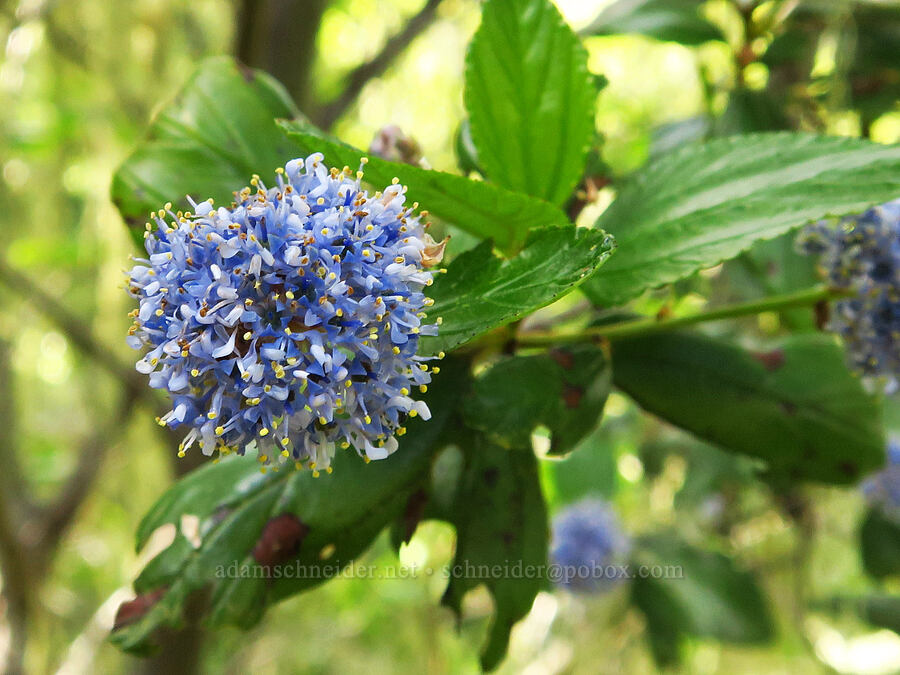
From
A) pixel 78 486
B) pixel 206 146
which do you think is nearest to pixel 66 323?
pixel 78 486

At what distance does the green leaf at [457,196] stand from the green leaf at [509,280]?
0.08 feet

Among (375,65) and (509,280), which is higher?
(509,280)

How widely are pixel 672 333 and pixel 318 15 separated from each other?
1.20 meters

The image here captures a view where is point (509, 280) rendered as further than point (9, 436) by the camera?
No

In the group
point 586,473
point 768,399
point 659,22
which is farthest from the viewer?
point 586,473

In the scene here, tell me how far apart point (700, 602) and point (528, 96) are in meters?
1.37

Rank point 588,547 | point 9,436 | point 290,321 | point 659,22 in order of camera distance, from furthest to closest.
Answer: point 9,436
point 588,547
point 659,22
point 290,321

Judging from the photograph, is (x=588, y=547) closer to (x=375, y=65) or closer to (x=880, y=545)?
(x=880, y=545)

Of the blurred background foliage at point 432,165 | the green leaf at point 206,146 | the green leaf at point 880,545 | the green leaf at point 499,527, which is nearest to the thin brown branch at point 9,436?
the blurred background foliage at point 432,165

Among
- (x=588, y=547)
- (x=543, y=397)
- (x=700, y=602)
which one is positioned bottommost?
(x=700, y=602)

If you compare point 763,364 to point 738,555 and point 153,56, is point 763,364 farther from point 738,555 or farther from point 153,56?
point 153,56

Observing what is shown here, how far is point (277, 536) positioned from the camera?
773 mm

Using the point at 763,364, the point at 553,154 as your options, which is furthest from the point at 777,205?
the point at 763,364

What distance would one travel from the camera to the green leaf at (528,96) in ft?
2.50
